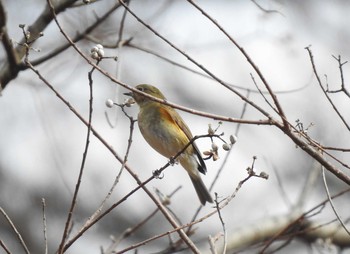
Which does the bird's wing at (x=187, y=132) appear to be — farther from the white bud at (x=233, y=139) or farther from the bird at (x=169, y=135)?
the white bud at (x=233, y=139)

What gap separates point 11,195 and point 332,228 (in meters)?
6.24

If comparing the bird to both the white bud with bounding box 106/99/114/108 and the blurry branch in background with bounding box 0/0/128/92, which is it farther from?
the white bud with bounding box 106/99/114/108

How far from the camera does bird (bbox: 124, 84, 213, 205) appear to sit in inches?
190

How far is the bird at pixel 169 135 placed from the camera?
15.8 feet

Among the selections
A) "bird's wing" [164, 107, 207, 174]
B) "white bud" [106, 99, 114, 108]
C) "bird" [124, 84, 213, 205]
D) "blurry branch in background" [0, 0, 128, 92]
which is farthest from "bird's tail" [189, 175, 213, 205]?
"white bud" [106, 99, 114, 108]

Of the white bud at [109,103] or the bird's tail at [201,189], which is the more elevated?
the bird's tail at [201,189]

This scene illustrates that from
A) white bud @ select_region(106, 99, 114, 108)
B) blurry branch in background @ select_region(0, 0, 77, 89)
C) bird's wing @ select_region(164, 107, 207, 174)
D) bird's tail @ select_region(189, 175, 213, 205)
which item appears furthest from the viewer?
bird's tail @ select_region(189, 175, 213, 205)

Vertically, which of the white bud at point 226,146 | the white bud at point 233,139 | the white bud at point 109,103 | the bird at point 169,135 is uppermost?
the bird at point 169,135

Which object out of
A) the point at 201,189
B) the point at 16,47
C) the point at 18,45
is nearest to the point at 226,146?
the point at 18,45

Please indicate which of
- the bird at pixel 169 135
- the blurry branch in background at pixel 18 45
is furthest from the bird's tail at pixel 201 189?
the blurry branch in background at pixel 18 45

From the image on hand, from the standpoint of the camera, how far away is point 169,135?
16.0 feet

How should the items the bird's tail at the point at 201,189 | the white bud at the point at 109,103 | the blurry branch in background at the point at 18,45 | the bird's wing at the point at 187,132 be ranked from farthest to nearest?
the bird's tail at the point at 201,189, the bird's wing at the point at 187,132, the blurry branch in background at the point at 18,45, the white bud at the point at 109,103

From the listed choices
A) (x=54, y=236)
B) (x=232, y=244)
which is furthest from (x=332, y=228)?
(x=54, y=236)

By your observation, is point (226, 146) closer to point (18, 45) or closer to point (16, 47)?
point (18, 45)
